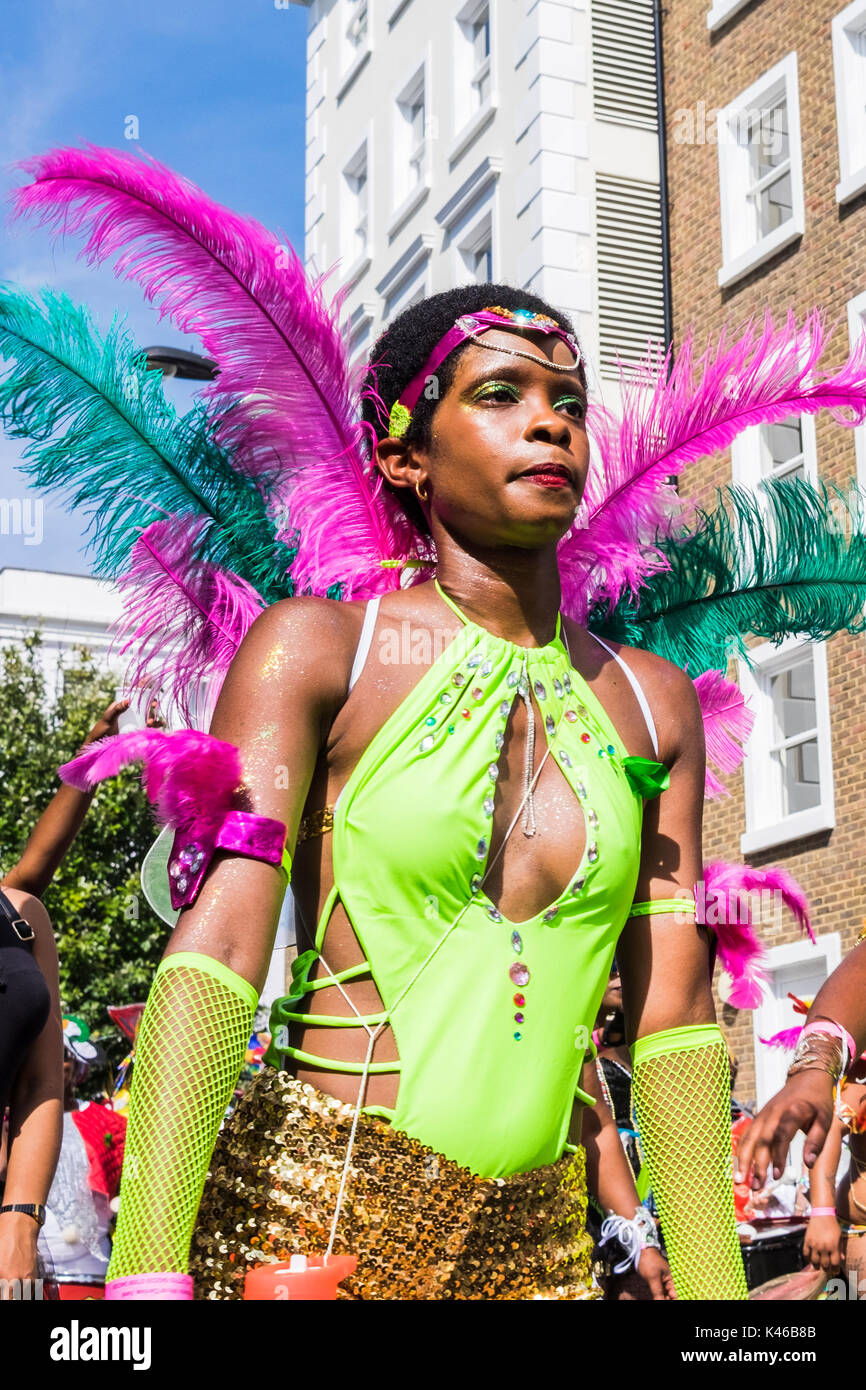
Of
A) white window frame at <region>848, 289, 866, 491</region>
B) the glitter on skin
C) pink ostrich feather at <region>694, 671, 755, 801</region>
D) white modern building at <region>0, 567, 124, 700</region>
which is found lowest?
the glitter on skin

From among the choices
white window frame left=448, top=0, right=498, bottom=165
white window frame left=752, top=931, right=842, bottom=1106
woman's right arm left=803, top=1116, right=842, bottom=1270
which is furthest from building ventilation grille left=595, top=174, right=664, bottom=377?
woman's right arm left=803, top=1116, right=842, bottom=1270

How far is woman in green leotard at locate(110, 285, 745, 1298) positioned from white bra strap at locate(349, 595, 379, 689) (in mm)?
10

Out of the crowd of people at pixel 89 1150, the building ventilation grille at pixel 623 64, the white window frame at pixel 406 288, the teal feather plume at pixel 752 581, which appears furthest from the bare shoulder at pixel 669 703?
the white window frame at pixel 406 288

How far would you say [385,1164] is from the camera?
2113 mm

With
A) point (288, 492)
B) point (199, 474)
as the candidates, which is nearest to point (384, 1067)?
point (288, 492)

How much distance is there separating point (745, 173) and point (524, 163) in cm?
257

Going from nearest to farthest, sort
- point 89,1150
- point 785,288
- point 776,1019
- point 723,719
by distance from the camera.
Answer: point 723,719 < point 89,1150 < point 776,1019 < point 785,288

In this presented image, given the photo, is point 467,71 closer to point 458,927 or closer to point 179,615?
point 179,615

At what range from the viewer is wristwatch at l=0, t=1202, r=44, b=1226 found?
3234 millimetres

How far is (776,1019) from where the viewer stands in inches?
608

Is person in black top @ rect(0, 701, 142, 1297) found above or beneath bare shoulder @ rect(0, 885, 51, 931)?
beneath

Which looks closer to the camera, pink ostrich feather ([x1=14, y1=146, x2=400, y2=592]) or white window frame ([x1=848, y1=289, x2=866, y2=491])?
pink ostrich feather ([x1=14, y1=146, x2=400, y2=592])

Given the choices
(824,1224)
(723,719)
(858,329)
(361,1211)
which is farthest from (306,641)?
(858,329)

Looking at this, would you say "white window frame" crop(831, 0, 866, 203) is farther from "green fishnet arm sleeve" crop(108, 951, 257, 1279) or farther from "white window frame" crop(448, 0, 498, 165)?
"green fishnet arm sleeve" crop(108, 951, 257, 1279)
